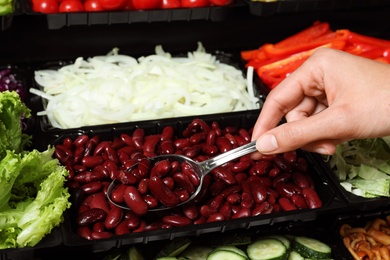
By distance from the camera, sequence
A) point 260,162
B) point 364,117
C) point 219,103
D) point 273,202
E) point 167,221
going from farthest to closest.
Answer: point 219,103
point 260,162
point 273,202
point 167,221
point 364,117

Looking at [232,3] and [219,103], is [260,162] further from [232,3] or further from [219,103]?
[232,3]

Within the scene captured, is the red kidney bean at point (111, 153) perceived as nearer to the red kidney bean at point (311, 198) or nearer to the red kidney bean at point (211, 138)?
the red kidney bean at point (211, 138)

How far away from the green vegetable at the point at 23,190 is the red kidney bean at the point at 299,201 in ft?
2.93

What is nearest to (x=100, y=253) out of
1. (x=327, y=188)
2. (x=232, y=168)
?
(x=232, y=168)

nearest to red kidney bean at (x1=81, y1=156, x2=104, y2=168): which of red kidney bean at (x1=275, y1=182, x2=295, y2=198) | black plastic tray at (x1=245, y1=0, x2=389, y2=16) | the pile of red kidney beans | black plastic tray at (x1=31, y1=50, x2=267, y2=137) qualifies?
the pile of red kidney beans

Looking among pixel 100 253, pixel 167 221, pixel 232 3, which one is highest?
pixel 232 3

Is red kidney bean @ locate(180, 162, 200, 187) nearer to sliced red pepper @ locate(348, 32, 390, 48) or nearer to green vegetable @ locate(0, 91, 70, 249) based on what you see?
green vegetable @ locate(0, 91, 70, 249)

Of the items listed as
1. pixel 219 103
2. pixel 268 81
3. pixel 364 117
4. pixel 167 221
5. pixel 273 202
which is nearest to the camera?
pixel 364 117

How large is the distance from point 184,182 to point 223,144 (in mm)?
379

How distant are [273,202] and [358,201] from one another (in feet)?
1.13

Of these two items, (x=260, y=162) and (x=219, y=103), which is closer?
(x=260, y=162)

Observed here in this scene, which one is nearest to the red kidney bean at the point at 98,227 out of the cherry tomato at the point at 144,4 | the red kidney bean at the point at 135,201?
the red kidney bean at the point at 135,201

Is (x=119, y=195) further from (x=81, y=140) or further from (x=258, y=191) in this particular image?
(x=258, y=191)

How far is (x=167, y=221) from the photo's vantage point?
7.15ft
